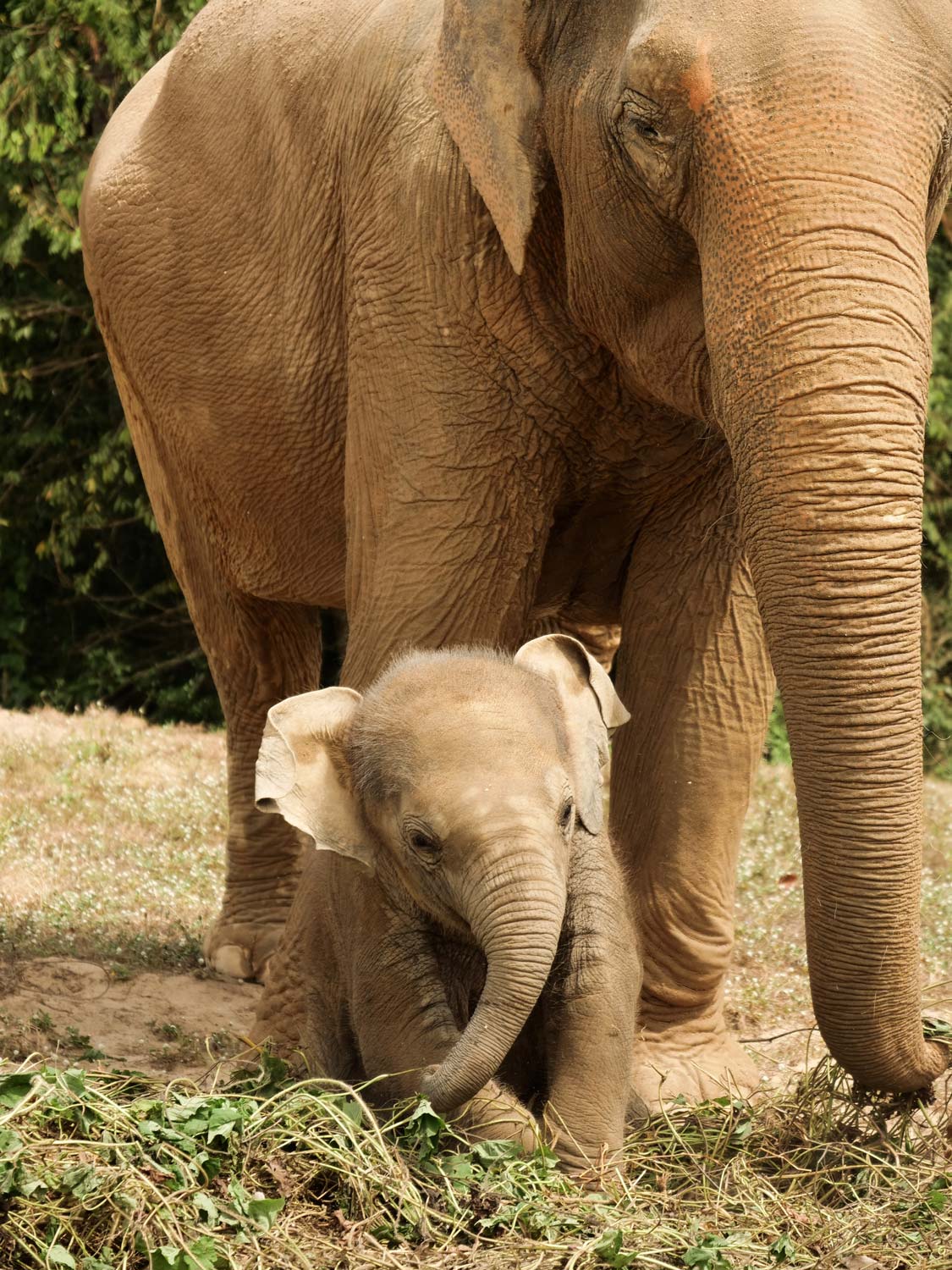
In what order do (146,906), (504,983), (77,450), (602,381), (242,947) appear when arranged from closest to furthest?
1. (504,983)
2. (602,381)
3. (242,947)
4. (146,906)
5. (77,450)

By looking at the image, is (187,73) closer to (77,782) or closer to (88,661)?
(77,782)

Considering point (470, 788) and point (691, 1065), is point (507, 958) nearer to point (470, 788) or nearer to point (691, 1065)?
point (470, 788)

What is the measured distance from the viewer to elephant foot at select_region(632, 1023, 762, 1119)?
538cm

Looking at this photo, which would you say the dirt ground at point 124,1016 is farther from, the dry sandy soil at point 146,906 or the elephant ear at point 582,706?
the elephant ear at point 582,706

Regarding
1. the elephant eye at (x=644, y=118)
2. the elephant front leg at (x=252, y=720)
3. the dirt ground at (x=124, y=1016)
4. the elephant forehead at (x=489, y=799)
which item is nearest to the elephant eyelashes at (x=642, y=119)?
the elephant eye at (x=644, y=118)

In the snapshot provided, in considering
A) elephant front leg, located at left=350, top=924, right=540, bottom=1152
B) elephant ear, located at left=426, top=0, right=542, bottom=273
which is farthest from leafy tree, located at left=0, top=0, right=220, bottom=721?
elephant front leg, located at left=350, top=924, right=540, bottom=1152

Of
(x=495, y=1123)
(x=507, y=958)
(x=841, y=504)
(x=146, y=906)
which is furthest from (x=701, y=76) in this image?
(x=146, y=906)

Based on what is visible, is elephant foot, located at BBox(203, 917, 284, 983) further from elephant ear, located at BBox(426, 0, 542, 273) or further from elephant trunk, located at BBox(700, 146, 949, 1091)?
elephant trunk, located at BBox(700, 146, 949, 1091)

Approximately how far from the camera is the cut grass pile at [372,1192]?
3.79 m

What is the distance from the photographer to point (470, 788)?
4.06 meters

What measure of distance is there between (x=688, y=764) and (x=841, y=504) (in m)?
1.86

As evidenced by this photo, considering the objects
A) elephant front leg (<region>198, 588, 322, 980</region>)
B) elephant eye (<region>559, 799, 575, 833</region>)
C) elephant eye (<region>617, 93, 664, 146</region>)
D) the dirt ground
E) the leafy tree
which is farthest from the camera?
the leafy tree

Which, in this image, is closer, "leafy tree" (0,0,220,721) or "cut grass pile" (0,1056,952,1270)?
"cut grass pile" (0,1056,952,1270)

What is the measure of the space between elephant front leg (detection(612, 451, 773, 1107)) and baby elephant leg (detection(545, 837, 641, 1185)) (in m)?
1.02
